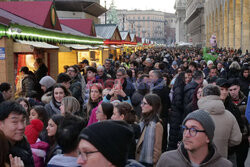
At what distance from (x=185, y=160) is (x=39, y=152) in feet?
5.53

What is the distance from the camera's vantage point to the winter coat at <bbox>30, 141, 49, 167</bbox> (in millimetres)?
3826

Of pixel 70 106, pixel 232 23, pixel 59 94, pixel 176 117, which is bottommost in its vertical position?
pixel 176 117

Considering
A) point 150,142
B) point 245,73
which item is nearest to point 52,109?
point 150,142

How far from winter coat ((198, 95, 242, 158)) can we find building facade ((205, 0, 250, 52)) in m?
30.8

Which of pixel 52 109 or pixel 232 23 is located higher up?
pixel 232 23

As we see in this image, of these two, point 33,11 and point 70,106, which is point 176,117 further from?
point 33,11

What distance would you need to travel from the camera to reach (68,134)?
330 centimetres

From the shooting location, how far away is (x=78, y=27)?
24.1 m

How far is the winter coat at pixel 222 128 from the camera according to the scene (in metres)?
4.40

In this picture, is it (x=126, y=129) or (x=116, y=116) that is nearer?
(x=126, y=129)

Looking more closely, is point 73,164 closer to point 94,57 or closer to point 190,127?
point 190,127

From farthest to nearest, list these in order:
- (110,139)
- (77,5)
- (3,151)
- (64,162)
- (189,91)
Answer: (77,5), (189,91), (64,162), (3,151), (110,139)

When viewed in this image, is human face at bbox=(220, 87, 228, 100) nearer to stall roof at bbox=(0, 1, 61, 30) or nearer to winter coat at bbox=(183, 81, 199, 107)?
winter coat at bbox=(183, 81, 199, 107)

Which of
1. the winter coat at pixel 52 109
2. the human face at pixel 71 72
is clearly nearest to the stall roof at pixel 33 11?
the human face at pixel 71 72
